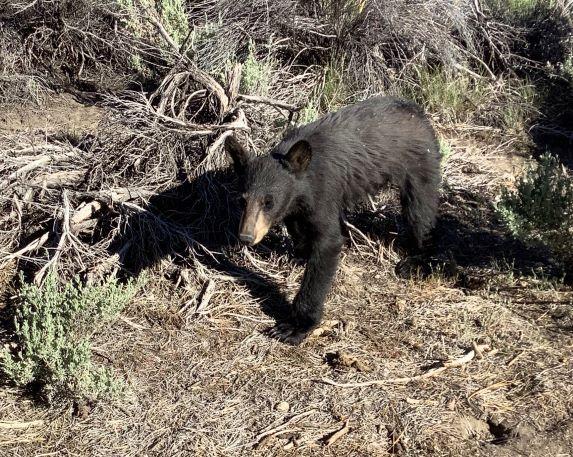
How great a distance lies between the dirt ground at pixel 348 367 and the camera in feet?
12.6

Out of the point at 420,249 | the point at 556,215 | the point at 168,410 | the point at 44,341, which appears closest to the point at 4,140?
the point at 44,341

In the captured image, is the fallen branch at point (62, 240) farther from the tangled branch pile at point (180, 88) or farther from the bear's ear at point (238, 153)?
the bear's ear at point (238, 153)

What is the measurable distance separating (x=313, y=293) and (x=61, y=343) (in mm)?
1652

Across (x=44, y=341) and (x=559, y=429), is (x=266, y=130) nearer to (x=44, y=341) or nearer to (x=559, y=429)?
(x=44, y=341)

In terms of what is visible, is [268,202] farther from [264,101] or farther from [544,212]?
[544,212]

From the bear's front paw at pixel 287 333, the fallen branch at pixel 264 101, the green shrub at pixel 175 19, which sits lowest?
the bear's front paw at pixel 287 333

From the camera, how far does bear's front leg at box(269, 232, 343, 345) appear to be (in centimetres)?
464

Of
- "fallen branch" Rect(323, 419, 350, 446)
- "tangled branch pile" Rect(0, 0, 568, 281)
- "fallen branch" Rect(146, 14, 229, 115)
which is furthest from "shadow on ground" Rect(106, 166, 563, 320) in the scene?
Answer: "fallen branch" Rect(323, 419, 350, 446)

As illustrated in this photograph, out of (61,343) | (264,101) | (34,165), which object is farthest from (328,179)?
(34,165)

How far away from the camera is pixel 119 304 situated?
4.49m

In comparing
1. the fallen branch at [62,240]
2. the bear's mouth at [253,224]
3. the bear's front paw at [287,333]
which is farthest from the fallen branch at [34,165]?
the bear's front paw at [287,333]

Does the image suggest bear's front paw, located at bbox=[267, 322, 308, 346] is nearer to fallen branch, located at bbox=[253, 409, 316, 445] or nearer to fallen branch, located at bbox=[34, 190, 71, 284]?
fallen branch, located at bbox=[253, 409, 316, 445]

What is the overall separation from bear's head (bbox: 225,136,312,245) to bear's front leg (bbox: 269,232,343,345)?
0.36 meters

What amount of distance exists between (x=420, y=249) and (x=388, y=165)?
0.79m
